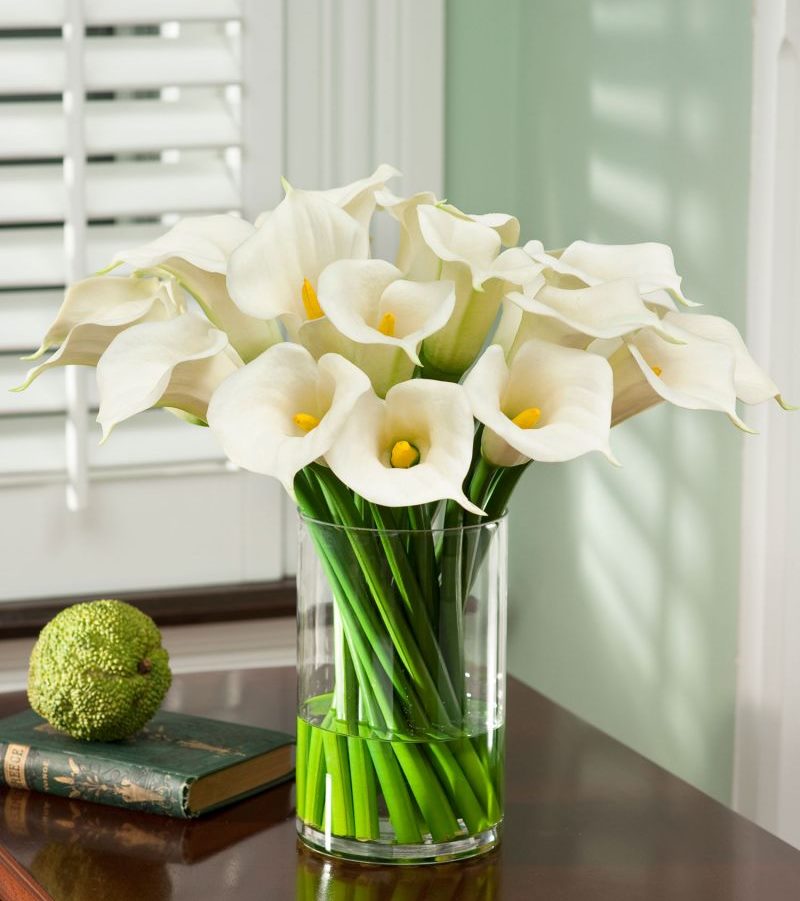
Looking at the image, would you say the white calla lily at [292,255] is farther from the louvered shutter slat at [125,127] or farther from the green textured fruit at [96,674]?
the louvered shutter slat at [125,127]

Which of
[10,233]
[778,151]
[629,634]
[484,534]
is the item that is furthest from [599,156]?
[484,534]

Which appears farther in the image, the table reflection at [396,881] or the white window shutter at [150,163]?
the white window shutter at [150,163]

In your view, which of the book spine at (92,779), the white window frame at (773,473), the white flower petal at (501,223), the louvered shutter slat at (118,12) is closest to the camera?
the white flower petal at (501,223)

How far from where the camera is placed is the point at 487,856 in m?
0.77

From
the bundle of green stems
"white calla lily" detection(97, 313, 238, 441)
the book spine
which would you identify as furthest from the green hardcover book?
"white calla lily" detection(97, 313, 238, 441)

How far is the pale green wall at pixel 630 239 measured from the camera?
3.80 feet

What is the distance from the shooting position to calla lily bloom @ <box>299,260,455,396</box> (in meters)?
0.64

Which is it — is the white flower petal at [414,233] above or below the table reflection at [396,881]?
above

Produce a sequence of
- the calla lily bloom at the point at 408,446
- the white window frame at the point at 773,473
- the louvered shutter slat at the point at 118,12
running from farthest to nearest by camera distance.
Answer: the louvered shutter slat at the point at 118,12 < the white window frame at the point at 773,473 < the calla lily bloom at the point at 408,446

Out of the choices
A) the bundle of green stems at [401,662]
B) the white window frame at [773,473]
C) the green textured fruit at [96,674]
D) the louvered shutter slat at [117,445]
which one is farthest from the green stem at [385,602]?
the louvered shutter slat at [117,445]

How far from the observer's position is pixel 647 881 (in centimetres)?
74

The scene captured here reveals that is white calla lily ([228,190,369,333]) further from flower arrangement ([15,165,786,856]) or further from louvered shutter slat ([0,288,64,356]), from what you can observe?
louvered shutter slat ([0,288,64,356])

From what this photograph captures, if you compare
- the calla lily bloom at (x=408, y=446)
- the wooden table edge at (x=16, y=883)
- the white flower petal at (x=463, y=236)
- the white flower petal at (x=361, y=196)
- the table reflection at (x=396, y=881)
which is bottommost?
the wooden table edge at (x=16, y=883)

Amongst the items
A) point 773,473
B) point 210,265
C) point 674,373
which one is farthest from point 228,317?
point 773,473
